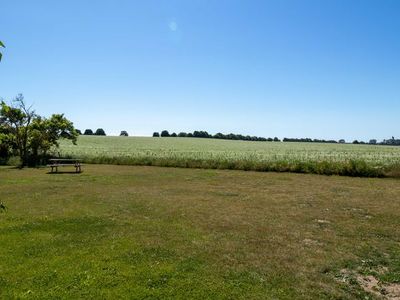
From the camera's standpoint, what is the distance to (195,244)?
28.0ft

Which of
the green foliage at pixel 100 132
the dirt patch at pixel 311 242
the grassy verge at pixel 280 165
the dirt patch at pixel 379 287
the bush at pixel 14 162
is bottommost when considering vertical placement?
the dirt patch at pixel 379 287

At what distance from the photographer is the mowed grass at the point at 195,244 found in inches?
244

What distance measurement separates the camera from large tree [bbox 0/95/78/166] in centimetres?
3503

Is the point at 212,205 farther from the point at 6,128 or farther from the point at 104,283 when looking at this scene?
the point at 6,128

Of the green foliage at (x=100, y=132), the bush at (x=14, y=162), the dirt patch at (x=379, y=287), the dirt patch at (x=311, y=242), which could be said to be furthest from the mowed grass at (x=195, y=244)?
the green foliage at (x=100, y=132)

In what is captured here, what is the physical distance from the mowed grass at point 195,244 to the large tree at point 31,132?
2192cm

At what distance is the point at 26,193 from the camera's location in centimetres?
1598

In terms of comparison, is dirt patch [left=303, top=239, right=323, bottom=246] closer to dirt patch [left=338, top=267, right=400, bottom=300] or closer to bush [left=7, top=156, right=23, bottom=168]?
dirt patch [left=338, top=267, right=400, bottom=300]

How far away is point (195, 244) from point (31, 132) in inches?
1295

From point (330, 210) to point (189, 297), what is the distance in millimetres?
8702

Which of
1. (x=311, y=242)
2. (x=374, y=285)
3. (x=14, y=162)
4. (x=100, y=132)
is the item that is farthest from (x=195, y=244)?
(x=100, y=132)

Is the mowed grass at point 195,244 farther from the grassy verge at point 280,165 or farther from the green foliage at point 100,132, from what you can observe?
the green foliage at point 100,132

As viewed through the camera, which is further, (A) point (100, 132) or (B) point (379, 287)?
(A) point (100, 132)

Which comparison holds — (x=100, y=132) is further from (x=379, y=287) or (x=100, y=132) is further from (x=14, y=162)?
(x=379, y=287)
